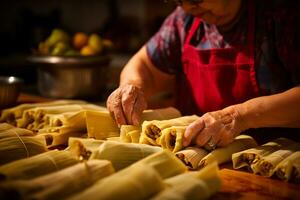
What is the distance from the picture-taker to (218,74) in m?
1.92

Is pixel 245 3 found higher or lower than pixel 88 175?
higher

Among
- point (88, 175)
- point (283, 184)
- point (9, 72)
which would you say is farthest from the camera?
point (9, 72)

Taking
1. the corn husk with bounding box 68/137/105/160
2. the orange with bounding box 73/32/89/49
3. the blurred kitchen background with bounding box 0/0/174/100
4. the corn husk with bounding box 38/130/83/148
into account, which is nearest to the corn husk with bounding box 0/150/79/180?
the corn husk with bounding box 68/137/105/160

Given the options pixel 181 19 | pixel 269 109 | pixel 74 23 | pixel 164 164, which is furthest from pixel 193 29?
pixel 74 23

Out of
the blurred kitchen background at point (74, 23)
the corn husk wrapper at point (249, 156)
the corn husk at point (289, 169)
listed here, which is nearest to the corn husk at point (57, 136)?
the corn husk wrapper at point (249, 156)

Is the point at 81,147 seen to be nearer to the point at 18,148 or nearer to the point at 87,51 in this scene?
the point at 18,148

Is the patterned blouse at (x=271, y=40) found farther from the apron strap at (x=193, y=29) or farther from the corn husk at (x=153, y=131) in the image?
the corn husk at (x=153, y=131)

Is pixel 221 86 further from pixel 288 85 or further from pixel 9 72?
pixel 9 72

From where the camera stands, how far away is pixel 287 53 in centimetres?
167

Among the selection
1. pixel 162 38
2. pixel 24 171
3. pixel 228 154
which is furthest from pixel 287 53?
pixel 24 171

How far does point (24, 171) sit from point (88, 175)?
19cm

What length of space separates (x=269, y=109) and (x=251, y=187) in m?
0.37

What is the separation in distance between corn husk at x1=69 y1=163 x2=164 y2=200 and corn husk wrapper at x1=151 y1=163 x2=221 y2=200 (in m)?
0.03

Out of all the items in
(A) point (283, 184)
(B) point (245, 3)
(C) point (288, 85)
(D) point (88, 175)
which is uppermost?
(B) point (245, 3)
